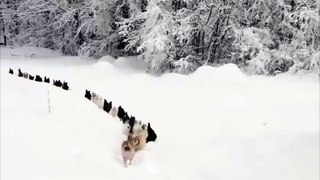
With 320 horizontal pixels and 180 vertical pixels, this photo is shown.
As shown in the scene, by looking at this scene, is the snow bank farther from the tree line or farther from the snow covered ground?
the tree line

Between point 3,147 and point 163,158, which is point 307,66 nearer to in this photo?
point 163,158

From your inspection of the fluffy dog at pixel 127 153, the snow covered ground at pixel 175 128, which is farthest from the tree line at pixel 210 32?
the fluffy dog at pixel 127 153

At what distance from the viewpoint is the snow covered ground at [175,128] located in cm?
707

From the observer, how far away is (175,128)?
31.1 ft

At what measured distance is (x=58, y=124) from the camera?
8.70m

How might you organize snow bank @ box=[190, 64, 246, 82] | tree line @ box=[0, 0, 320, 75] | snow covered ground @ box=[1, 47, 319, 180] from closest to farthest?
snow covered ground @ box=[1, 47, 319, 180] < snow bank @ box=[190, 64, 246, 82] < tree line @ box=[0, 0, 320, 75]

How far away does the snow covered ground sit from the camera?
23.2 ft

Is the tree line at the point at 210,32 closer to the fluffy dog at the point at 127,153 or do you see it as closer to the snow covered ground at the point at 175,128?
the snow covered ground at the point at 175,128

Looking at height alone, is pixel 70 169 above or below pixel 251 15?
below

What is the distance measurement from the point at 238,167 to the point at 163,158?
128 cm

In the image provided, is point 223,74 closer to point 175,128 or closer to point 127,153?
point 175,128

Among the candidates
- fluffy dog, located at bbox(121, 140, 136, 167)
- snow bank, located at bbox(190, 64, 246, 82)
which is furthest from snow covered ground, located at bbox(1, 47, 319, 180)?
fluffy dog, located at bbox(121, 140, 136, 167)

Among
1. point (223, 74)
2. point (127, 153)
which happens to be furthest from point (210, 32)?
point (127, 153)

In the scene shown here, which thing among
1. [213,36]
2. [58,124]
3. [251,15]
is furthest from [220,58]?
[58,124]
